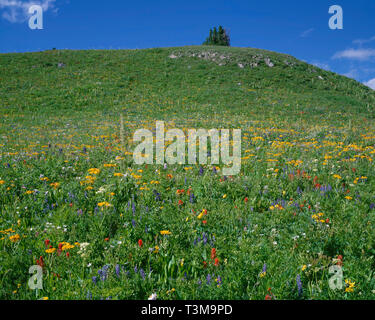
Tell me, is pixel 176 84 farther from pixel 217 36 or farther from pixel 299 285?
pixel 217 36

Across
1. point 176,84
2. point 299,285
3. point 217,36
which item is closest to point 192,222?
point 299,285

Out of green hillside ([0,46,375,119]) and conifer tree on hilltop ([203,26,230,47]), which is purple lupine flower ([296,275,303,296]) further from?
conifer tree on hilltop ([203,26,230,47])

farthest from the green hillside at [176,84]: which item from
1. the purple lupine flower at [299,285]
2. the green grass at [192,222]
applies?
the purple lupine flower at [299,285]

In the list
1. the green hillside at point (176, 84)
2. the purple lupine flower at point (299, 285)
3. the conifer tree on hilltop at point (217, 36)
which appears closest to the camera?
the purple lupine flower at point (299, 285)

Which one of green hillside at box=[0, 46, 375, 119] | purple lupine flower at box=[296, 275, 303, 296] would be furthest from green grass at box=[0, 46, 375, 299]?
green hillside at box=[0, 46, 375, 119]

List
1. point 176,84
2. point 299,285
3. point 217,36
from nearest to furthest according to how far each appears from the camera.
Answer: point 299,285
point 176,84
point 217,36

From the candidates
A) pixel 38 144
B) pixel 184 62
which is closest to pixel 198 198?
pixel 38 144

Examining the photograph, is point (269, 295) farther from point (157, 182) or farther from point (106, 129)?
point (106, 129)

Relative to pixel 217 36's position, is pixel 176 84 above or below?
below

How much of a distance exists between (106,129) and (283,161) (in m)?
9.36

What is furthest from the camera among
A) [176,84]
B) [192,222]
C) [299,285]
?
[176,84]

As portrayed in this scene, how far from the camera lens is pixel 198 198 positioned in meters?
4.84

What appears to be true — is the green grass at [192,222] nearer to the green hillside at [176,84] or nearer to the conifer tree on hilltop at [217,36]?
the green hillside at [176,84]
